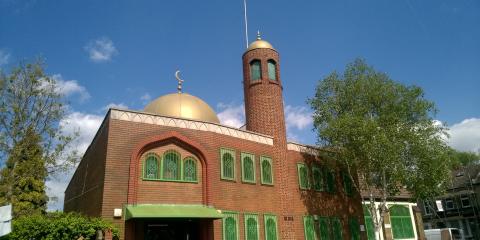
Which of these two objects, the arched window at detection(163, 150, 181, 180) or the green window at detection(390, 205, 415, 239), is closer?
the arched window at detection(163, 150, 181, 180)

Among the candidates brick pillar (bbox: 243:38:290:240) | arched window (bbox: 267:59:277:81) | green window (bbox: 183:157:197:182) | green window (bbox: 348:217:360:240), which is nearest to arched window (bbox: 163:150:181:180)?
green window (bbox: 183:157:197:182)

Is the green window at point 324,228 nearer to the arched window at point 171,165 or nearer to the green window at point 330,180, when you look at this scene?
the green window at point 330,180

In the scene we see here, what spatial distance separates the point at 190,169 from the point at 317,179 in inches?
340

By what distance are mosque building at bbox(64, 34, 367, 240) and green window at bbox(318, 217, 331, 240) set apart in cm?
5

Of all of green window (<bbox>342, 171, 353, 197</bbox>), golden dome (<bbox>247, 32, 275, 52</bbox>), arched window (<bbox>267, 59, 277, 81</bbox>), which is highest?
golden dome (<bbox>247, 32, 275, 52</bbox>)

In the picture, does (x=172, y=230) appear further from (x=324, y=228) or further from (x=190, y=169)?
(x=324, y=228)

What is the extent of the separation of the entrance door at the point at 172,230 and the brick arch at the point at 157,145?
1.40m

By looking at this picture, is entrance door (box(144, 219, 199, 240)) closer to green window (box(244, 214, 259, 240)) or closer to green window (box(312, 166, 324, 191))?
green window (box(244, 214, 259, 240))

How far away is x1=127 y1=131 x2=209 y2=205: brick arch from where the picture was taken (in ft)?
51.2

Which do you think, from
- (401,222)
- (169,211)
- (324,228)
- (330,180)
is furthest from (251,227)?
(401,222)

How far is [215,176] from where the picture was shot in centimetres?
1783

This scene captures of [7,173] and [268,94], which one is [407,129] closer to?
[268,94]

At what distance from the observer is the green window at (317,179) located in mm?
22469

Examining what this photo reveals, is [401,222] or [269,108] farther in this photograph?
[401,222]
